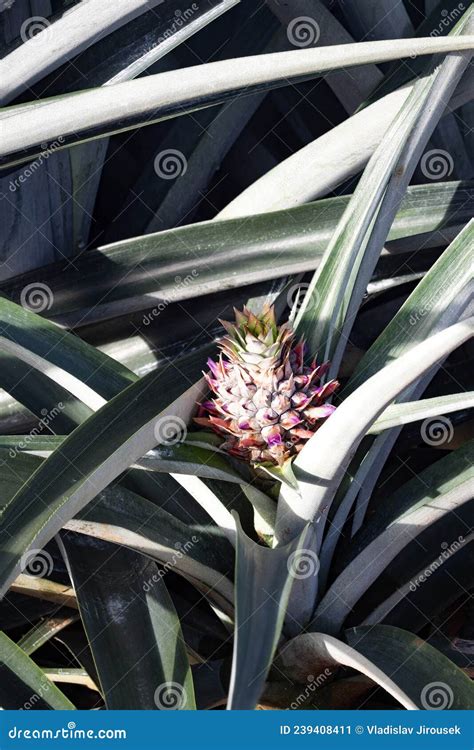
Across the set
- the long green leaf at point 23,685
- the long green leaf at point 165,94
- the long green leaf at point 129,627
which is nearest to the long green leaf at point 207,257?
the long green leaf at point 165,94

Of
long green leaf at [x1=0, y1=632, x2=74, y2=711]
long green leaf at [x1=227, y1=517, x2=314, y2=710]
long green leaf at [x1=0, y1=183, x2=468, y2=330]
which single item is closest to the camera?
long green leaf at [x1=227, y1=517, x2=314, y2=710]

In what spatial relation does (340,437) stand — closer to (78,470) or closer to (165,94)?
(78,470)

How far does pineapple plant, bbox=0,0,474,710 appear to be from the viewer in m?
0.82

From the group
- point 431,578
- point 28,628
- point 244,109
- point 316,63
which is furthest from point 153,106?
point 28,628

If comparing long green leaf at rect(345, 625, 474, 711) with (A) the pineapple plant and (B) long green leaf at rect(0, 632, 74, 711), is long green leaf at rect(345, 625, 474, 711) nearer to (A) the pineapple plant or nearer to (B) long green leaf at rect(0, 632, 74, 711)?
(A) the pineapple plant

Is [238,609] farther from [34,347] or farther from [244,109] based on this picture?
[244,109]

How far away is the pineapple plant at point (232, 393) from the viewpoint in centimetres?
82

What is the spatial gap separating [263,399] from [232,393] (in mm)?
35

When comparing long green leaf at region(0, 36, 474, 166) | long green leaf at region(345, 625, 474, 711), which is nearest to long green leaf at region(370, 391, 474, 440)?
A: long green leaf at region(345, 625, 474, 711)

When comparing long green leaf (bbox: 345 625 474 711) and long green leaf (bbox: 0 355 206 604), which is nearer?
long green leaf (bbox: 0 355 206 604)

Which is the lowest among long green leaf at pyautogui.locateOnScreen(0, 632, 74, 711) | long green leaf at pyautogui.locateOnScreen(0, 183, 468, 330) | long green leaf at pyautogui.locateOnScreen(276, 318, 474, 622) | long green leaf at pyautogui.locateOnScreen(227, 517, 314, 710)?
long green leaf at pyautogui.locateOnScreen(0, 632, 74, 711)

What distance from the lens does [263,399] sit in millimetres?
855

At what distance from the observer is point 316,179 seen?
1187 mm

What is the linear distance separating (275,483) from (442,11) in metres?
0.78
